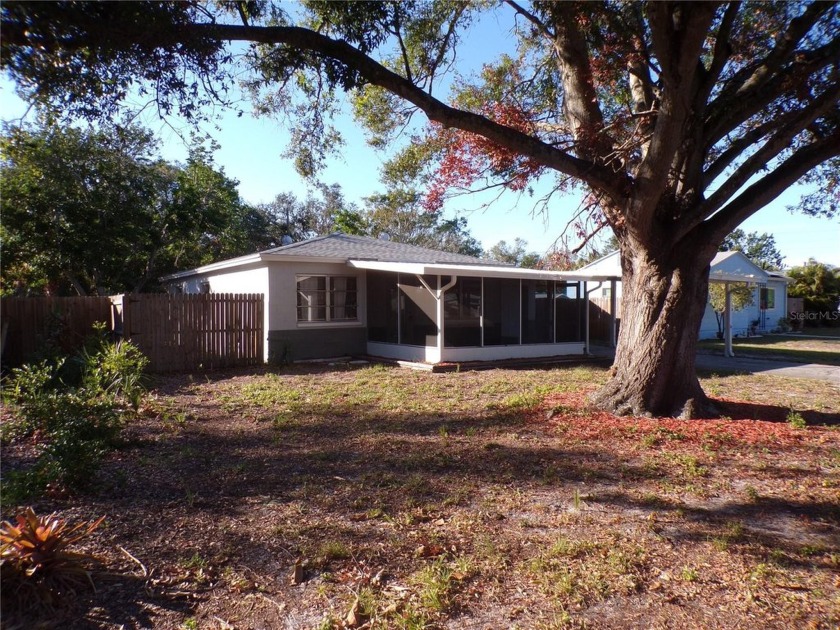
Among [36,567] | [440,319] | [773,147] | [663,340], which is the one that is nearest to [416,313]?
[440,319]

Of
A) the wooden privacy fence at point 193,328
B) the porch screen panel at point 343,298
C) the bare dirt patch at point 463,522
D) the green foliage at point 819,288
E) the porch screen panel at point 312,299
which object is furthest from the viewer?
the green foliage at point 819,288

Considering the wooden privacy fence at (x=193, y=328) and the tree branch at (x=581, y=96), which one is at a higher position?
the tree branch at (x=581, y=96)

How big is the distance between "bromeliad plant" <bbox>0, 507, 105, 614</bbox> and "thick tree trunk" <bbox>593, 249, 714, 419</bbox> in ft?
22.8

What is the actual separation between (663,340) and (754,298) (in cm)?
2487

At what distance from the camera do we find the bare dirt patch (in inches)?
139

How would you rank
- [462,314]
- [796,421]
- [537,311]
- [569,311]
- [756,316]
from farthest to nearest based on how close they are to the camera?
[756,316] → [569,311] → [537,311] → [462,314] → [796,421]

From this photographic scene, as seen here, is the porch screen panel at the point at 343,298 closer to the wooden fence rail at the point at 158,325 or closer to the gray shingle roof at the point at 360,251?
the gray shingle roof at the point at 360,251

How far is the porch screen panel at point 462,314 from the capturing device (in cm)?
1512

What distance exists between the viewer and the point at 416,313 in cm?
1544

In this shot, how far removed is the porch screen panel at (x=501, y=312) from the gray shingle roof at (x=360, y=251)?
2199 mm

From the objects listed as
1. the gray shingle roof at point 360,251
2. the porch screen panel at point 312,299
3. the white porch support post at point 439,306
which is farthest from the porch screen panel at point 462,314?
the porch screen panel at point 312,299

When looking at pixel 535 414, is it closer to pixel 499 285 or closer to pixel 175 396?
pixel 175 396

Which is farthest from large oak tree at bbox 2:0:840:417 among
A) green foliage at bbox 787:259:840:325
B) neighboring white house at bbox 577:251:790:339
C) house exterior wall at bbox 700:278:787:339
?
green foliage at bbox 787:259:840:325

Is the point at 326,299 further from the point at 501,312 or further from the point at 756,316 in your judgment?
the point at 756,316
